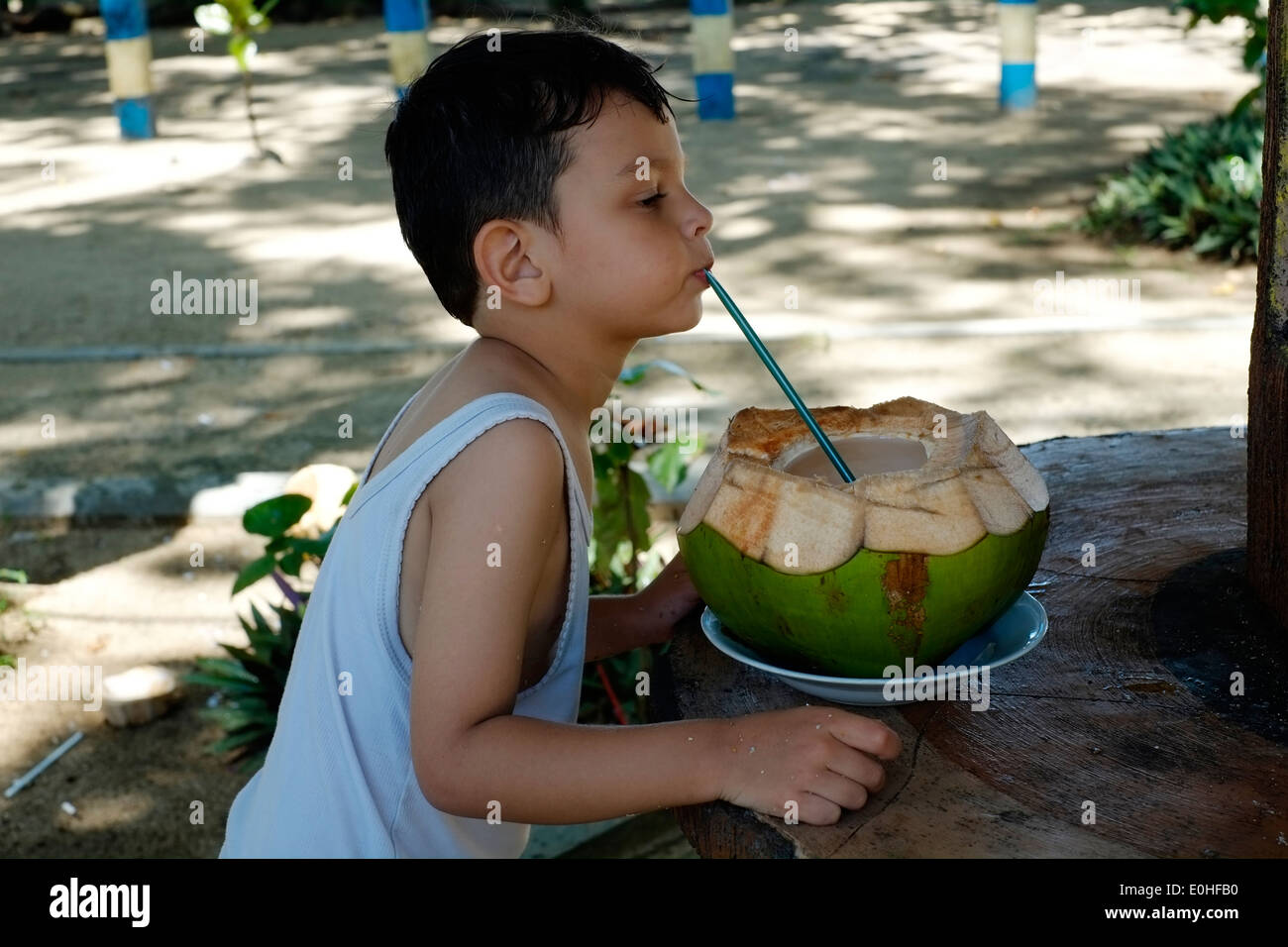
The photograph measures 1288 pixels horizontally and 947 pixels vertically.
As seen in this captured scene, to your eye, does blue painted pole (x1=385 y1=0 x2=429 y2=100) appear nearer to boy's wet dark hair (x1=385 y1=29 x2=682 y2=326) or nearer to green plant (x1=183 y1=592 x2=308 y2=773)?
green plant (x1=183 y1=592 x2=308 y2=773)

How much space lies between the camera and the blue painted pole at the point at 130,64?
7.80 m

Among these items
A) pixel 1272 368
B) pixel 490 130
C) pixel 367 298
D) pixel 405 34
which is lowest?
pixel 367 298

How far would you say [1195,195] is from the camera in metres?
5.39

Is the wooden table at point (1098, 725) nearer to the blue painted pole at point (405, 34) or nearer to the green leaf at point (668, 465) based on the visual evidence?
the green leaf at point (668, 465)

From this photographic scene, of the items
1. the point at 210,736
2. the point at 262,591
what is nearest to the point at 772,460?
the point at 210,736

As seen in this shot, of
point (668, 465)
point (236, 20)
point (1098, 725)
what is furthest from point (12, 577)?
point (236, 20)

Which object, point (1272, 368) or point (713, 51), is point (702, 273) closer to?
point (1272, 368)

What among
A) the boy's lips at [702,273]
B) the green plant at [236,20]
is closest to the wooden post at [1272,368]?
the boy's lips at [702,273]

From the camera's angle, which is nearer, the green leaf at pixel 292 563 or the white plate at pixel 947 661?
the white plate at pixel 947 661

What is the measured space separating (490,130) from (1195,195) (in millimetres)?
4588

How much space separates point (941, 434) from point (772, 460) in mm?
156

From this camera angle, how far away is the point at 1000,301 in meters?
4.92

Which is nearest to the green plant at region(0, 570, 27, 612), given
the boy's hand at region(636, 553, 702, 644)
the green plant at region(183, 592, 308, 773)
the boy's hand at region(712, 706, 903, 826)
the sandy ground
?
the sandy ground

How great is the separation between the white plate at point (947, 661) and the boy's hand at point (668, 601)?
210mm
